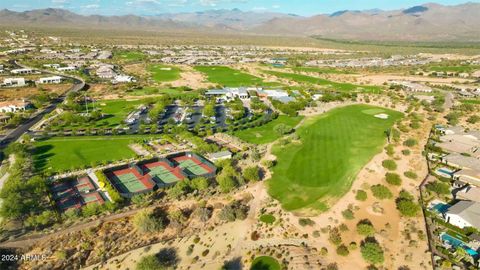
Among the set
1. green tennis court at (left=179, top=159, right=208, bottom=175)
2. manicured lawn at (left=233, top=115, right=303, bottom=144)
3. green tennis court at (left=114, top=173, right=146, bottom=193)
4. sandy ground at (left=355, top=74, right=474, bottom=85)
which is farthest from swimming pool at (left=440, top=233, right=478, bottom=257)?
sandy ground at (left=355, top=74, right=474, bottom=85)

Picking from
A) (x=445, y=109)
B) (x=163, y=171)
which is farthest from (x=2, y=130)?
(x=445, y=109)

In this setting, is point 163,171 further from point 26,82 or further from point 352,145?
point 26,82

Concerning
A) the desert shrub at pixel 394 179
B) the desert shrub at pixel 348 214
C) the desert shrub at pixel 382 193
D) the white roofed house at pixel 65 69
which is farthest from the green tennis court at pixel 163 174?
the white roofed house at pixel 65 69

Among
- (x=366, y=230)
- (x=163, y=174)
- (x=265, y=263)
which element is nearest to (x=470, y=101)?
(x=366, y=230)

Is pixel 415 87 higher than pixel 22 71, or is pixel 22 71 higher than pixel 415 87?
pixel 415 87

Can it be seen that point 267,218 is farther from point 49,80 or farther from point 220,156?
point 49,80
